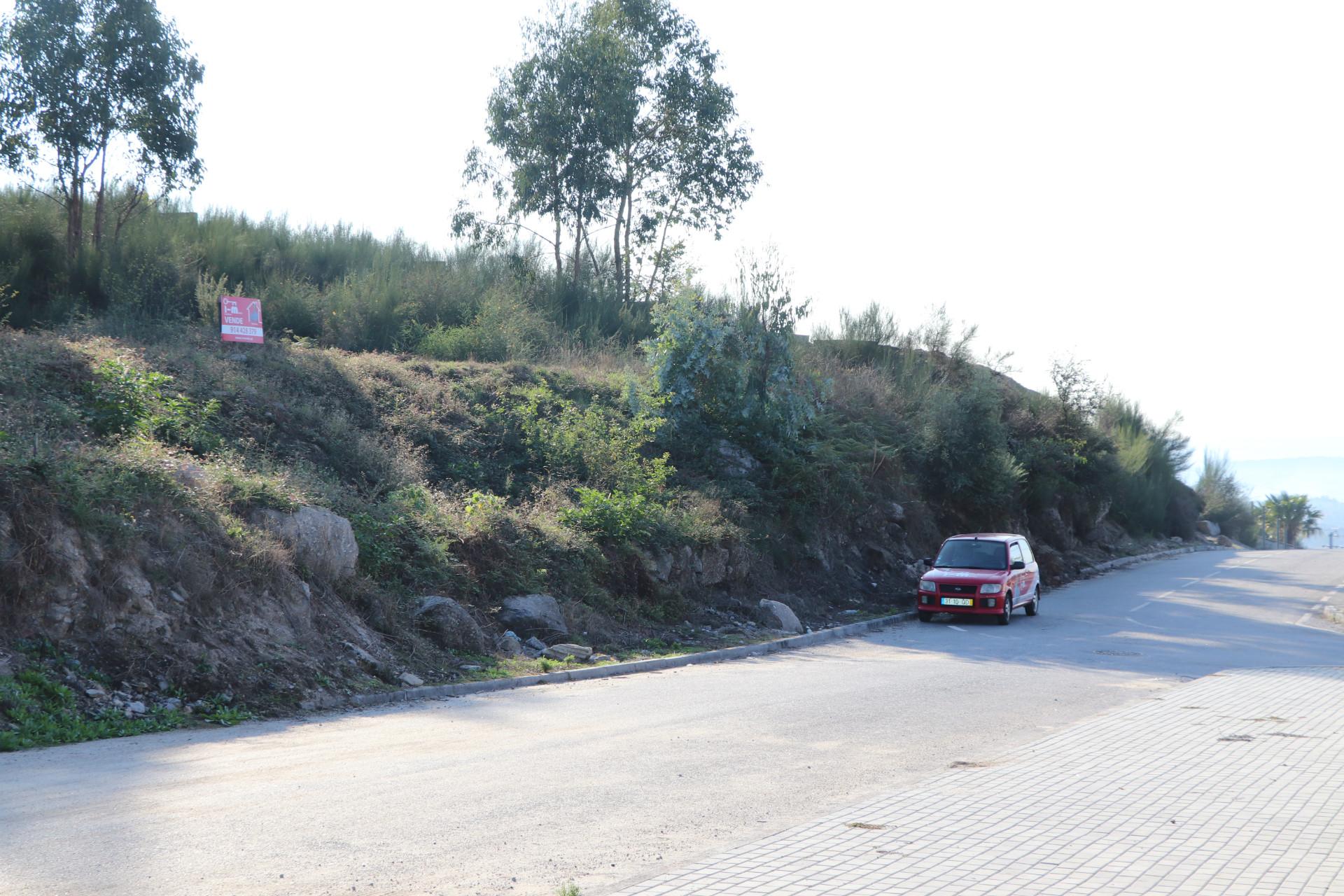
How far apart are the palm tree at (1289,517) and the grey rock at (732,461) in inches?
2959

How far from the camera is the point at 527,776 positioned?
8023mm

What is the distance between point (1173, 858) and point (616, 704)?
688 cm

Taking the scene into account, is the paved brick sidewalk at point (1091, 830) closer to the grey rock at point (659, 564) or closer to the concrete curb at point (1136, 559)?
the grey rock at point (659, 564)

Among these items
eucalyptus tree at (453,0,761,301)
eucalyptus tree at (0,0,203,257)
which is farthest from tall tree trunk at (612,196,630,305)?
eucalyptus tree at (0,0,203,257)

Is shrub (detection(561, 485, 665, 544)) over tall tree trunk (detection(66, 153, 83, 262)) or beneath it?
beneath

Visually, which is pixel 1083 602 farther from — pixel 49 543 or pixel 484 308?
pixel 49 543

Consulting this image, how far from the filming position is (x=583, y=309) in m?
36.5

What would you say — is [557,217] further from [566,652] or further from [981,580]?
[566,652]

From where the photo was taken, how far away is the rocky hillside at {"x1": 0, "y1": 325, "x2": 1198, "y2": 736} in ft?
36.4

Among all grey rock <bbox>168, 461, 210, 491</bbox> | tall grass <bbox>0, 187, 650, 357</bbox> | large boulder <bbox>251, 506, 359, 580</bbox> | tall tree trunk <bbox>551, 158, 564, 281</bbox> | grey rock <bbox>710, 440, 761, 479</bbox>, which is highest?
tall tree trunk <bbox>551, 158, 564, 281</bbox>

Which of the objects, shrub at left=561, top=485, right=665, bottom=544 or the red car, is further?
the red car

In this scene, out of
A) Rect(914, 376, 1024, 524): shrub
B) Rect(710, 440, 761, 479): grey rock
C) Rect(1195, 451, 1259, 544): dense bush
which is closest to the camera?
Rect(710, 440, 761, 479): grey rock

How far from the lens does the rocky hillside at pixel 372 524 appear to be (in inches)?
437

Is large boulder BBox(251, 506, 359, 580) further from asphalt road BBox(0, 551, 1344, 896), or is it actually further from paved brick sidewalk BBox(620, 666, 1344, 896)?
paved brick sidewalk BBox(620, 666, 1344, 896)
